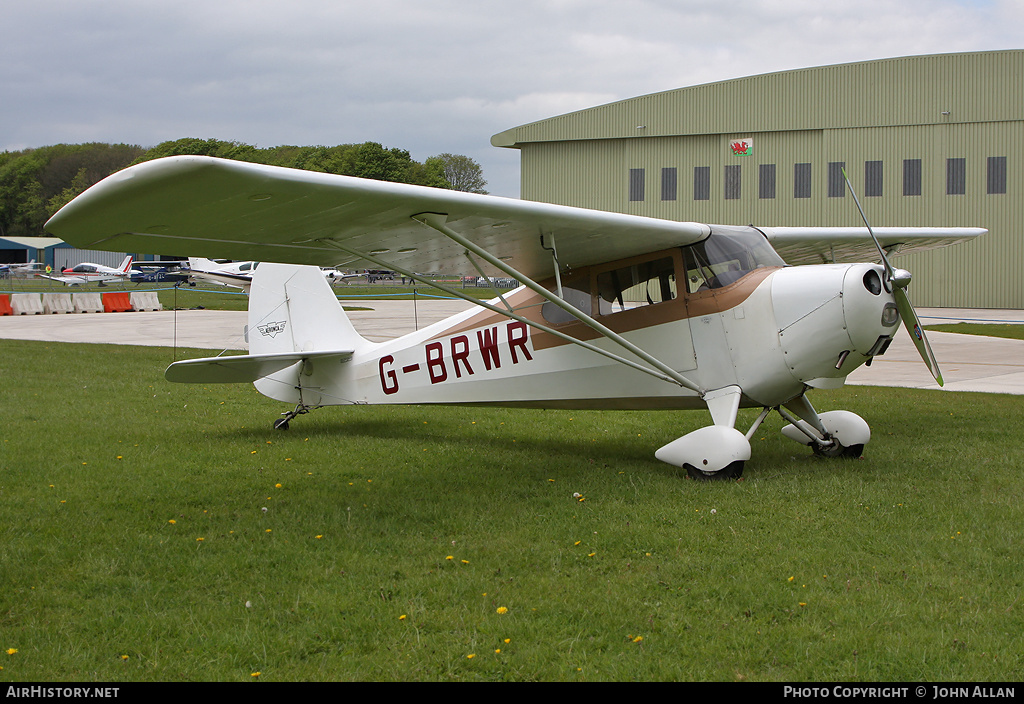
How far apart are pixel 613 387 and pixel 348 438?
3185 millimetres

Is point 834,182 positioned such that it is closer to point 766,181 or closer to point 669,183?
point 766,181

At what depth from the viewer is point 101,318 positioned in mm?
29984

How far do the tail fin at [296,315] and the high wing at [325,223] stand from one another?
2078 mm

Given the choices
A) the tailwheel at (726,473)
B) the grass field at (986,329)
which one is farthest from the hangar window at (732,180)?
the tailwheel at (726,473)

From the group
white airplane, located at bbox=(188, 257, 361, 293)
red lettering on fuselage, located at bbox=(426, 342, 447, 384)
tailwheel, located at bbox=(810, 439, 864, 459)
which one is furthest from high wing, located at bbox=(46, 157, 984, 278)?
white airplane, located at bbox=(188, 257, 361, 293)

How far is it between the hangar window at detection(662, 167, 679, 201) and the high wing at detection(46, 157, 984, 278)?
106 feet

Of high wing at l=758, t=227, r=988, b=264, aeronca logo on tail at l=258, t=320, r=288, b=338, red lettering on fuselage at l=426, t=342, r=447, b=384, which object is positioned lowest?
red lettering on fuselage at l=426, t=342, r=447, b=384

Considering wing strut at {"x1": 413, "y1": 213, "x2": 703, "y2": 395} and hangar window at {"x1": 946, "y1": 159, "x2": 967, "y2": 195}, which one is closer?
wing strut at {"x1": 413, "y1": 213, "x2": 703, "y2": 395}

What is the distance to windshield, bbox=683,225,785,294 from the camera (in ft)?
24.1

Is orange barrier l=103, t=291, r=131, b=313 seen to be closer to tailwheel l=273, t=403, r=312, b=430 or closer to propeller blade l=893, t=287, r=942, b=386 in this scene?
tailwheel l=273, t=403, r=312, b=430

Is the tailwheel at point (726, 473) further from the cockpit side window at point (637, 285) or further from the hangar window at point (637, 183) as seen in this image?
the hangar window at point (637, 183)

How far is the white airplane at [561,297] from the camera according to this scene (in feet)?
17.3

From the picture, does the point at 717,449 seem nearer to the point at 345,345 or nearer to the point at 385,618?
the point at 385,618
